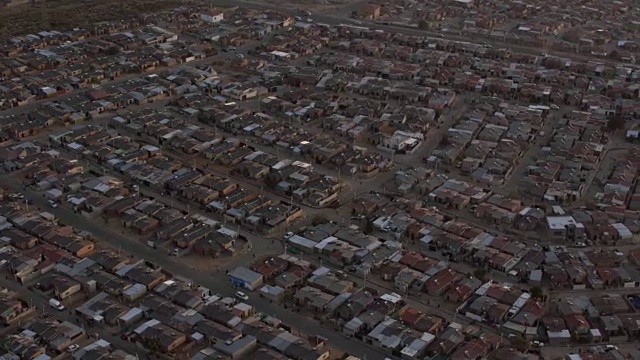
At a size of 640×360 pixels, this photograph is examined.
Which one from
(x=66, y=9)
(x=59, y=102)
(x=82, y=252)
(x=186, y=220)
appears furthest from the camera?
(x=66, y=9)

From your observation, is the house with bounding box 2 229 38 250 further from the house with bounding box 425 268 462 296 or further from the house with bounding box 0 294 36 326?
the house with bounding box 425 268 462 296

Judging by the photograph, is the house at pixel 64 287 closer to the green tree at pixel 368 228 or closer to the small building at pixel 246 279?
the small building at pixel 246 279

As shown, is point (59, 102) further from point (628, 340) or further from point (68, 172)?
point (628, 340)

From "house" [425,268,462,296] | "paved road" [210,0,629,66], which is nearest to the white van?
"house" [425,268,462,296]

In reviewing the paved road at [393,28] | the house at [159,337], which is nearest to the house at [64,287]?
the house at [159,337]

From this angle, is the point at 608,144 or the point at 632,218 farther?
the point at 608,144

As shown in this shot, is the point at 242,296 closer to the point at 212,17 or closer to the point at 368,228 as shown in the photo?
the point at 368,228

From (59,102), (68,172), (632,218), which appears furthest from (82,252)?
(632,218)
